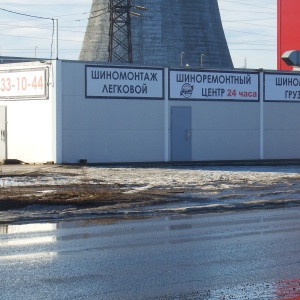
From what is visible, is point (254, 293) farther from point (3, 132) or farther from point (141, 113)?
point (3, 132)

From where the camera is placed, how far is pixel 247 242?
529 inches

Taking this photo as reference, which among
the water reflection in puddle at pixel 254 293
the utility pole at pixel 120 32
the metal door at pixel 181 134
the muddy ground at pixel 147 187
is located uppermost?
the utility pole at pixel 120 32

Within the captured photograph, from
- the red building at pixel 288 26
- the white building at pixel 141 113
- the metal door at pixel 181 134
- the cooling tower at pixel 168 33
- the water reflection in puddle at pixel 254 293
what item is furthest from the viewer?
the cooling tower at pixel 168 33

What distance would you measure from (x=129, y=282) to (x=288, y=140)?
1097 inches

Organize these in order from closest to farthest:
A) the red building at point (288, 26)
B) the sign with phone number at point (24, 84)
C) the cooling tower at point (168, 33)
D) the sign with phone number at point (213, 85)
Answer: the sign with phone number at point (24, 84), the sign with phone number at point (213, 85), the red building at point (288, 26), the cooling tower at point (168, 33)

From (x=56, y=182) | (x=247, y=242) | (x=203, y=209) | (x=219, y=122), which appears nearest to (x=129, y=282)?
(x=247, y=242)

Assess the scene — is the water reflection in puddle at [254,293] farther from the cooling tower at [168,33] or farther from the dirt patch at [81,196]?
the cooling tower at [168,33]

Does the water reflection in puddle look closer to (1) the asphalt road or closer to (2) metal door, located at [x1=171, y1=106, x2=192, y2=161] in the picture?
(1) the asphalt road

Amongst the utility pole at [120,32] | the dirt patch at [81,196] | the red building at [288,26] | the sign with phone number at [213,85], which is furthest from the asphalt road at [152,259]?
the red building at [288,26]

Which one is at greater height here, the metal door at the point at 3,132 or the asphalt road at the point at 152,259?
the metal door at the point at 3,132

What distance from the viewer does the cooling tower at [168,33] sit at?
174 ft

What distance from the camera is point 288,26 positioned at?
49.0 meters

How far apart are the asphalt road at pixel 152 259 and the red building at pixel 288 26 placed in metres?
33.2

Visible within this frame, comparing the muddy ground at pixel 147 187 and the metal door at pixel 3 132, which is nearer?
the muddy ground at pixel 147 187
